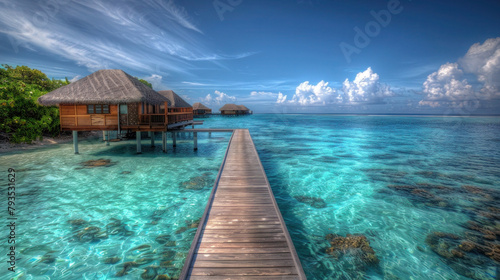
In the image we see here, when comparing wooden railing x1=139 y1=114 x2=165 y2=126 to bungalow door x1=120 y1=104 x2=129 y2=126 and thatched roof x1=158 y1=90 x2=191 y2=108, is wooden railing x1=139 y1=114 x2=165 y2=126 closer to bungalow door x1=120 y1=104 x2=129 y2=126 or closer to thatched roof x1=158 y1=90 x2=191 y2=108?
bungalow door x1=120 y1=104 x2=129 y2=126

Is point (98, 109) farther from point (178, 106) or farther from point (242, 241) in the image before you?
point (242, 241)

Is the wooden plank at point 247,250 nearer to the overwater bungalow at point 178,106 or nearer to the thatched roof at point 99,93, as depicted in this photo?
the thatched roof at point 99,93

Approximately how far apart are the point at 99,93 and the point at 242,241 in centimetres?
1537

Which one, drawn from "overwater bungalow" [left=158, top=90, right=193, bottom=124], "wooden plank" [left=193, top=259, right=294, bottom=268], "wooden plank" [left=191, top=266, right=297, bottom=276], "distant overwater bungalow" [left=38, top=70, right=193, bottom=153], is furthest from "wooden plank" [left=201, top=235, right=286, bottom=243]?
"overwater bungalow" [left=158, top=90, right=193, bottom=124]

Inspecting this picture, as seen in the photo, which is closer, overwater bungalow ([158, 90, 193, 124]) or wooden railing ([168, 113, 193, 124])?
wooden railing ([168, 113, 193, 124])

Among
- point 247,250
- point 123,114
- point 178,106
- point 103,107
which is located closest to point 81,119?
point 103,107

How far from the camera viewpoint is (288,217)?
770cm

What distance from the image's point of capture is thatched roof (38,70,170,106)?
14.6 meters

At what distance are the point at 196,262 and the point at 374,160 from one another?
1721cm

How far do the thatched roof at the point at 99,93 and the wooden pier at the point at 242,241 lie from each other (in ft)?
36.4

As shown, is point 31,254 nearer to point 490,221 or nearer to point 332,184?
point 332,184

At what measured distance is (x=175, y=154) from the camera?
56.7 feet

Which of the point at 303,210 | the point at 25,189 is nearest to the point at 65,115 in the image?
the point at 25,189

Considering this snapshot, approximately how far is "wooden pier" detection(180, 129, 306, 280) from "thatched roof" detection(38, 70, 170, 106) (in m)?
11.1
